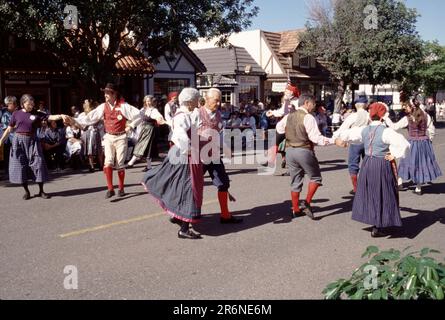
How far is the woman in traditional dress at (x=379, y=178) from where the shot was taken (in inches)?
233

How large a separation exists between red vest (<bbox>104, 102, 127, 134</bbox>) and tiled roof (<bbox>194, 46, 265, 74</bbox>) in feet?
76.7

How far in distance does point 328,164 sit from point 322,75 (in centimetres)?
2513

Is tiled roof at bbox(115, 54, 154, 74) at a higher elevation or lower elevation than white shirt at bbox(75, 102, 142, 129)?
higher

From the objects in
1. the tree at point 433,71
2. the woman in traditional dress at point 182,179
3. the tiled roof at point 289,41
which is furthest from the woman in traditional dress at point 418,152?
the tree at point 433,71

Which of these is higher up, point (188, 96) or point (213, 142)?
point (188, 96)

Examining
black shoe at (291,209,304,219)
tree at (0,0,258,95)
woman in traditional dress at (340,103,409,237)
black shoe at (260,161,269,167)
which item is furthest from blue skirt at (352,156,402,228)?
tree at (0,0,258,95)

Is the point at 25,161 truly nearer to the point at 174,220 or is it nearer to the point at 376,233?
the point at 174,220

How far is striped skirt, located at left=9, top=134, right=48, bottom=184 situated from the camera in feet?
27.1

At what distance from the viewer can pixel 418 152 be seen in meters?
8.77

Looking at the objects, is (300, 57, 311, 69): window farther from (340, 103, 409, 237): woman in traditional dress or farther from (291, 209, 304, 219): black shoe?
(340, 103, 409, 237): woman in traditional dress

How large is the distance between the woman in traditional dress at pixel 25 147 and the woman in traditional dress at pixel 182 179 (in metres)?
3.10

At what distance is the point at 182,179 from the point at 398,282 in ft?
11.4

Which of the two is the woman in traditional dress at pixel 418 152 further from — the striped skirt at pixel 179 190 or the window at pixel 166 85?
the window at pixel 166 85

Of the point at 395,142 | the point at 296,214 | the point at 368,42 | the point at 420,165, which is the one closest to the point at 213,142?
the point at 296,214
